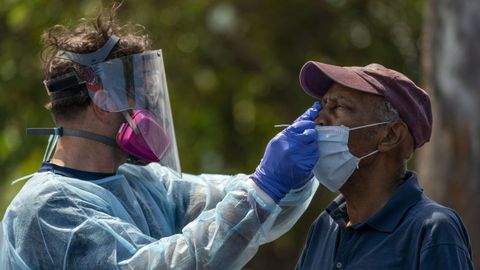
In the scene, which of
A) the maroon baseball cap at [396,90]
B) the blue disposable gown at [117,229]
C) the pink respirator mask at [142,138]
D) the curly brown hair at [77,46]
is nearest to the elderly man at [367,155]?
the maroon baseball cap at [396,90]

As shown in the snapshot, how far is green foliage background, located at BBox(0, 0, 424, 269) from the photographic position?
9.77 meters

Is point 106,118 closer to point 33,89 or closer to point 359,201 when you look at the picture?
point 359,201

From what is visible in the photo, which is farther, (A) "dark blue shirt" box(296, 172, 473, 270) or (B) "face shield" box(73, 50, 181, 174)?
(B) "face shield" box(73, 50, 181, 174)

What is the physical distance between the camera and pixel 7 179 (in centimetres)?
1002

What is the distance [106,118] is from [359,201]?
46.2 inches

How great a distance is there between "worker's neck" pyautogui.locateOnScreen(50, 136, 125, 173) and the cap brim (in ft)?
3.02

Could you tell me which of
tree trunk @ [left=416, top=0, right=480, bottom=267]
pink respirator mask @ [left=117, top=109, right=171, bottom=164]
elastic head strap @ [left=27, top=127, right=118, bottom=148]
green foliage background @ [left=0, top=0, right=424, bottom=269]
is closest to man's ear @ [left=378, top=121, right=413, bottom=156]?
pink respirator mask @ [left=117, top=109, right=171, bottom=164]

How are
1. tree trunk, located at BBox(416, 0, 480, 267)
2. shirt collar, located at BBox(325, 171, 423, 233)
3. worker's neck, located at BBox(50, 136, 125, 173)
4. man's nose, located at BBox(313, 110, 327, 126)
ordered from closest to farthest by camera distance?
shirt collar, located at BBox(325, 171, 423, 233)
man's nose, located at BBox(313, 110, 327, 126)
worker's neck, located at BBox(50, 136, 125, 173)
tree trunk, located at BBox(416, 0, 480, 267)

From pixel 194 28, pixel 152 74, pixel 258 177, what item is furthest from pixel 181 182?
pixel 194 28

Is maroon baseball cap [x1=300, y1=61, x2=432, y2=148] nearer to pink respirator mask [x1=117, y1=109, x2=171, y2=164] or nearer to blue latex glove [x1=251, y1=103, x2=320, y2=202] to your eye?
blue latex glove [x1=251, y1=103, x2=320, y2=202]

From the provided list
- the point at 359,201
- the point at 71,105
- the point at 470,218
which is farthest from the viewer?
the point at 470,218

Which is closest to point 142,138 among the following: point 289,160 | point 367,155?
point 289,160

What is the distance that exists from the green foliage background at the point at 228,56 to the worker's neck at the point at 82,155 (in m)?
4.97

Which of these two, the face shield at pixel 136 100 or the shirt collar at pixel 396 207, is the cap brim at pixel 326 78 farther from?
the face shield at pixel 136 100
